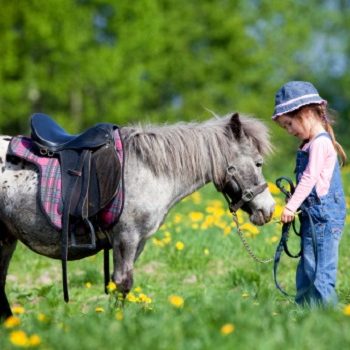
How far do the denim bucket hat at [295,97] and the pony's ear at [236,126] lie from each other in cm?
30

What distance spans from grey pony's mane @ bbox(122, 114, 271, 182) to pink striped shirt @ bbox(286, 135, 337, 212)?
47cm

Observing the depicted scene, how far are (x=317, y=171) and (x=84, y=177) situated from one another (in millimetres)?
1546

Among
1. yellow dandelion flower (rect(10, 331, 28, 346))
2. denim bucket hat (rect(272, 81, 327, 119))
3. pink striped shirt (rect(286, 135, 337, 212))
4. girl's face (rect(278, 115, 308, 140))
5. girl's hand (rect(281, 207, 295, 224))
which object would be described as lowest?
yellow dandelion flower (rect(10, 331, 28, 346))

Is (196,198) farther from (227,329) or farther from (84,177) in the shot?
(227,329)

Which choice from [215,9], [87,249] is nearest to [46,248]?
[87,249]

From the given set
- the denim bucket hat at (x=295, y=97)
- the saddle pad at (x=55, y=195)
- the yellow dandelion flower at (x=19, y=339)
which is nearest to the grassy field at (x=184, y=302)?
the yellow dandelion flower at (x=19, y=339)

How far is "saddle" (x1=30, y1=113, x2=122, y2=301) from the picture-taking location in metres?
4.34

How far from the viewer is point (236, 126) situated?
4.66 metres

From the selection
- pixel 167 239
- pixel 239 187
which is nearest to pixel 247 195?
pixel 239 187

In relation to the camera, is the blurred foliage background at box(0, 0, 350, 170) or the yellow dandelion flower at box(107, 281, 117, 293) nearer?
the yellow dandelion flower at box(107, 281, 117, 293)

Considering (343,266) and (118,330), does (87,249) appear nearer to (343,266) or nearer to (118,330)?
(118,330)

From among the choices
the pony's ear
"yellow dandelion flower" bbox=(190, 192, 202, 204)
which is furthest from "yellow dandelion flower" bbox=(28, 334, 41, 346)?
"yellow dandelion flower" bbox=(190, 192, 202, 204)

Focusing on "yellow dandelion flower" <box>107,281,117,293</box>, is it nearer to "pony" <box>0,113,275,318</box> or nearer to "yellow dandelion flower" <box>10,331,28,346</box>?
"pony" <box>0,113,275,318</box>

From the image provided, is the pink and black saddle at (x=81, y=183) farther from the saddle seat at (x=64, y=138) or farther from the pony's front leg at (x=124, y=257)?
the pony's front leg at (x=124, y=257)
